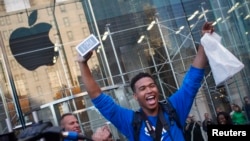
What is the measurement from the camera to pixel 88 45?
4.94 ft

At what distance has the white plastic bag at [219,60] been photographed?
1681 millimetres

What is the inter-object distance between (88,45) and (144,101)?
0.34m

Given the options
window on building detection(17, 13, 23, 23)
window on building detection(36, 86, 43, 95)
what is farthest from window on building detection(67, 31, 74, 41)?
window on building detection(36, 86, 43, 95)

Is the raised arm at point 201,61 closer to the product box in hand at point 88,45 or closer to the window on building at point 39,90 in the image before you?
the product box in hand at point 88,45

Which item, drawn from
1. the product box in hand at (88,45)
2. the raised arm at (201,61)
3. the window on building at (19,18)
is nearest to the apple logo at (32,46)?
the window on building at (19,18)

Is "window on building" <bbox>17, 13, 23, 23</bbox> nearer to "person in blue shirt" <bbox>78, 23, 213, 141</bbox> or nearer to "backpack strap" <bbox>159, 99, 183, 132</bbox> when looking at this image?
"person in blue shirt" <bbox>78, 23, 213, 141</bbox>

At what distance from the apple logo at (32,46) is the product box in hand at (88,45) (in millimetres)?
6715

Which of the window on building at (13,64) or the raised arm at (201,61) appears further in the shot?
the window on building at (13,64)

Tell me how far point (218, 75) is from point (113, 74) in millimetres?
6391

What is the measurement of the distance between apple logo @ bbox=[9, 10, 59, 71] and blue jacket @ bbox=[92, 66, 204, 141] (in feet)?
21.7

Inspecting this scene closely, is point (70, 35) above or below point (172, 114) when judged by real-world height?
above

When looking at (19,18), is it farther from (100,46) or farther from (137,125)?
(137,125)

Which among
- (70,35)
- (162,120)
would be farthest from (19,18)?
(162,120)

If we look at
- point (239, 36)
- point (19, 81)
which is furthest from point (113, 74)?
point (239, 36)
